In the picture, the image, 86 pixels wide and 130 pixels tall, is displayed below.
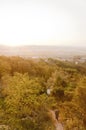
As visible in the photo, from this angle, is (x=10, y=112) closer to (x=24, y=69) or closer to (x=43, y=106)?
(x=43, y=106)

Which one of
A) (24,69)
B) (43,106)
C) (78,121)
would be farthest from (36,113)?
(24,69)

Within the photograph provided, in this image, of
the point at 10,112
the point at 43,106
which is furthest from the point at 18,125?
the point at 43,106

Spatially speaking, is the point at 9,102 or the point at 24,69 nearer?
the point at 9,102

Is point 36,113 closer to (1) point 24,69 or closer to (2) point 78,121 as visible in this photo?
(2) point 78,121

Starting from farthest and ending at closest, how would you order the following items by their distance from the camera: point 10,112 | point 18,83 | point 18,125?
point 18,83
point 10,112
point 18,125

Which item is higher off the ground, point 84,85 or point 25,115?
point 84,85

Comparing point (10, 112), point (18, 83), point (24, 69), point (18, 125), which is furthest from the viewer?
point (24, 69)

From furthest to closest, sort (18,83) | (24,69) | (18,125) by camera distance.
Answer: (24,69), (18,83), (18,125)

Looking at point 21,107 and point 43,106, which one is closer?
point 21,107

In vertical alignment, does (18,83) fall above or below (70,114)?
above
